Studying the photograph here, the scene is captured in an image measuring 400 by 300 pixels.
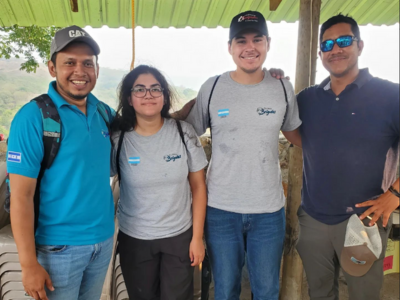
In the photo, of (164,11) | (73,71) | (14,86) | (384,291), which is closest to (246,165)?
(73,71)

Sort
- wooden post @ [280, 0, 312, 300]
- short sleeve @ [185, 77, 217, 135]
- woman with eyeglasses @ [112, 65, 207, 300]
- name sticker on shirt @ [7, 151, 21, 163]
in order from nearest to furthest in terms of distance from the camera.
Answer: name sticker on shirt @ [7, 151, 21, 163] < woman with eyeglasses @ [112, 65, 207, 300] < short sleeve @ [185, 77, 217, 135] < wooden post @ [280, 0, 312, 300]

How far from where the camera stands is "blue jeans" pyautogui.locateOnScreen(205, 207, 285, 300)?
193 cm

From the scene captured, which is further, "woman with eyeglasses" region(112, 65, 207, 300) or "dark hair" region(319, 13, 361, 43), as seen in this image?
"dark hair" region(319, 13, 361, 43)

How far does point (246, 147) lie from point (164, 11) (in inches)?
80.4

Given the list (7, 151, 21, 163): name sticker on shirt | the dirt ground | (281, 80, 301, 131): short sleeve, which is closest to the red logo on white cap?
(281, 80, 301, 131): short sleeve

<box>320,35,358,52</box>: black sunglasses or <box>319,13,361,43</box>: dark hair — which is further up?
<box>319,13,361,43</box>: dark hair

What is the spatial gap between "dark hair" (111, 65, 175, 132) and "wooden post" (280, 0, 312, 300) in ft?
4.63

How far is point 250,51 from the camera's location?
1.93 meters

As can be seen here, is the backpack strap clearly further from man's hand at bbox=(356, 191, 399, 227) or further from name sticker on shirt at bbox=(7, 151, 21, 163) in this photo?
man's hand at bbox=(356, 191, 399, 227)

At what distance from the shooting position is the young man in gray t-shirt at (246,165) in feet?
6.22

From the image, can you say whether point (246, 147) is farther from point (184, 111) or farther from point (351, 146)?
point (351, 146)

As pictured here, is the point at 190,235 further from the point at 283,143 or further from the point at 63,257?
the point at 283,143

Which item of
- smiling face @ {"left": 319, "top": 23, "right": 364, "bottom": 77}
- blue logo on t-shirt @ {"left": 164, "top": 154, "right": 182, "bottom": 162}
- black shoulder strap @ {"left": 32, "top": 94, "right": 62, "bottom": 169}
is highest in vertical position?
smiling face @ {"left": 319, "top": 23, "right": 364, "bottom": 77}

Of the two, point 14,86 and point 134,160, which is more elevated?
point 14,86
